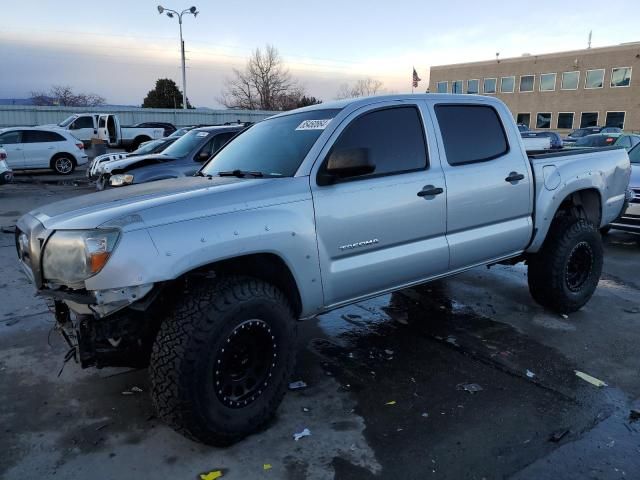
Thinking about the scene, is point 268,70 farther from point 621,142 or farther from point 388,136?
point 388,136

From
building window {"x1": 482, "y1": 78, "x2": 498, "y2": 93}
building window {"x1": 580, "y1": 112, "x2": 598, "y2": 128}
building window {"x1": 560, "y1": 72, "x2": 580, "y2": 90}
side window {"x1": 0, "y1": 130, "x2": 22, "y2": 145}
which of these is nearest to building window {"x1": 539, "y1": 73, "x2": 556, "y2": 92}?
building window {"x1": 560, "y1": 72, "x2": 580, "y2": 90}

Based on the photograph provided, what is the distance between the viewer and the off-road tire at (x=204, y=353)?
8.75ft

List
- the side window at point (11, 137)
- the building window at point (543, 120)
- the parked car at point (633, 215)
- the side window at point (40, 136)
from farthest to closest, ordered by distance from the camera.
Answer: the building window at point (543, 120) → the side window at point (40, 136) → the side window at point (11, 137) → the parked car at point (633, 215)

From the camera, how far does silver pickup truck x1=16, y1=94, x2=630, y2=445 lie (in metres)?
2.67

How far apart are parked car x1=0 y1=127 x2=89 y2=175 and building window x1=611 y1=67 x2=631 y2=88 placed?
45986 millimetres

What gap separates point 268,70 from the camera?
62.1 m

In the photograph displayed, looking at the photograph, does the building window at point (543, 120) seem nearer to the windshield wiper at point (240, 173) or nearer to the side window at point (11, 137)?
the side window at point (11, 137)

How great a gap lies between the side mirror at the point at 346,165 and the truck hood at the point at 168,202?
16cm

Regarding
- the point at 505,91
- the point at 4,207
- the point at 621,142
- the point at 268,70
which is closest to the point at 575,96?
the point at 505,91

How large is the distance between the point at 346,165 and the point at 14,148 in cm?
1742

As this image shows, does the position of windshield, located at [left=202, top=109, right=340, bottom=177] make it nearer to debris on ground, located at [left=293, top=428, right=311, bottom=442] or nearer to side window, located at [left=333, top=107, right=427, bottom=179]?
side window, located at [left=333, top=107, right=427, bottom=179]

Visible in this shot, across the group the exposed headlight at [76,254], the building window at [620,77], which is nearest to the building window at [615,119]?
the building window at [620,77]

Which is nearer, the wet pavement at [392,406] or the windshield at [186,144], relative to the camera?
the wet pavement at [392,406]

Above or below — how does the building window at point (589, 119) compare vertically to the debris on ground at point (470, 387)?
above
